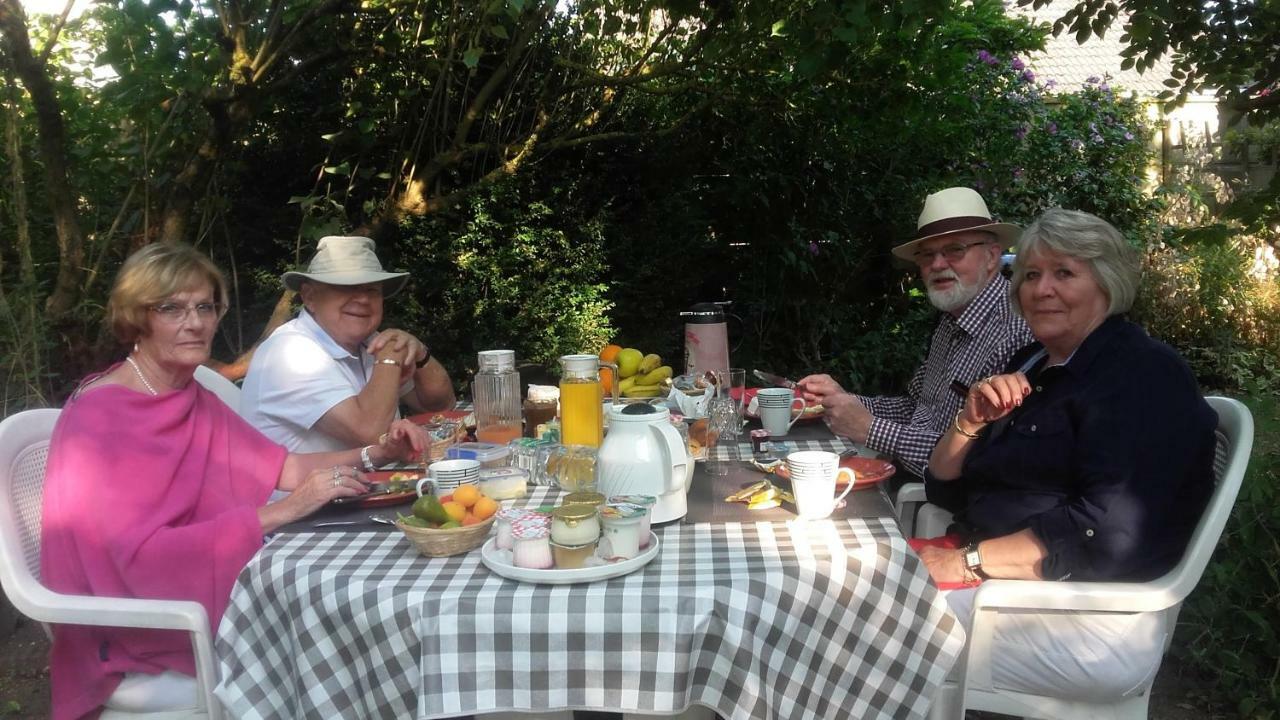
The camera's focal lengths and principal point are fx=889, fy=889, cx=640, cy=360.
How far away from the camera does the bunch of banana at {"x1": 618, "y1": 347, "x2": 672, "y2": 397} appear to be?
3246mm

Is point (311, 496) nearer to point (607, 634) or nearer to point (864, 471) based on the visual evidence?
point (607, 634)

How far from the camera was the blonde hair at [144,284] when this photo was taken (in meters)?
2.02

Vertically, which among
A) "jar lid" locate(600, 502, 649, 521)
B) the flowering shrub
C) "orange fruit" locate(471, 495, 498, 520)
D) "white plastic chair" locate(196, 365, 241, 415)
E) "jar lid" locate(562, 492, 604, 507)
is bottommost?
"orange fruit" locate(471, 495, 498, 520)

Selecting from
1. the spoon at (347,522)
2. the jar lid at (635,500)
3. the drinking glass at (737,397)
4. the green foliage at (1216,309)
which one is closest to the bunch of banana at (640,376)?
the drinking glass at (737,397)

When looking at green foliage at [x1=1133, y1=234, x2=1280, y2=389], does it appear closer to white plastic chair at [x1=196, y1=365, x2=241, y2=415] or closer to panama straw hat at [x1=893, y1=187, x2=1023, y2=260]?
panama straw hat at [x1=893, y1=187, x2=1023, y2=260]

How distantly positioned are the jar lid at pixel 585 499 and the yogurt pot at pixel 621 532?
0.06 m

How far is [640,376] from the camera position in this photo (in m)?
3.34

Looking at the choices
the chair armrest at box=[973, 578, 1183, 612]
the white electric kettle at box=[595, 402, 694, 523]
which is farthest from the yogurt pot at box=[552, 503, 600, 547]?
the chair armrest at box=[973, 578, 1183, 612]

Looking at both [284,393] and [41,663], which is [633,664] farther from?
[41,663]

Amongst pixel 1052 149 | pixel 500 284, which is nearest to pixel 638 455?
pixel 500 284

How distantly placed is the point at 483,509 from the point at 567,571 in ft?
1.08

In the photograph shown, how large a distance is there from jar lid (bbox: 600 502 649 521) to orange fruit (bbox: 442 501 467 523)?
0.31 meters

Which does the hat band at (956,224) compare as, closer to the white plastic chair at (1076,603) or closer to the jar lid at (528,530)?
the white plastic chair at (1076,603)

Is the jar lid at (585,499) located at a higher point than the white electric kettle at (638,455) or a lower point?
lower
